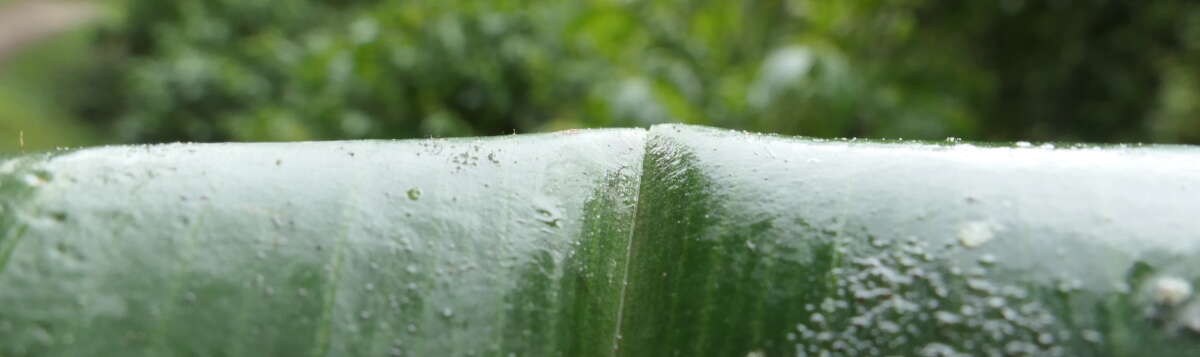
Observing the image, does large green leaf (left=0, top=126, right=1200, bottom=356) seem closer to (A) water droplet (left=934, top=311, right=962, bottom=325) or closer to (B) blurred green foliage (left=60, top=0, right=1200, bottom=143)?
(A) water droplet (left=934, top=311, right=962, bottom=325)

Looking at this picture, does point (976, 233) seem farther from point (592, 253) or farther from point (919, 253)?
point (592, 253)

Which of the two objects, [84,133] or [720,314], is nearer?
[720,314]

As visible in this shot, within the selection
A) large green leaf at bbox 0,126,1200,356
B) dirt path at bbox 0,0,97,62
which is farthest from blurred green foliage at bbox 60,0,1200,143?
dirt path at bbox 0,0,97,62

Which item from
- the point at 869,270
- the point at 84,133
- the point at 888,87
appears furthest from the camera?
the point at 84,133

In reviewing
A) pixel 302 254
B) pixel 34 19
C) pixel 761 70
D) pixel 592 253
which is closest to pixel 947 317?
pixel 592 253

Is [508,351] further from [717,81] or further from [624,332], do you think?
[717,81]

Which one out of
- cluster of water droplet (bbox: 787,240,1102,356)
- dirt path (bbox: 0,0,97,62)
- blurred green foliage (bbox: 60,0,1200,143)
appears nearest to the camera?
cluster of water droplet (bbox: 787,240,1102,356)

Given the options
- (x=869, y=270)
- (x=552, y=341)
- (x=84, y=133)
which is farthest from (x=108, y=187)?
(x=84, y=133)
